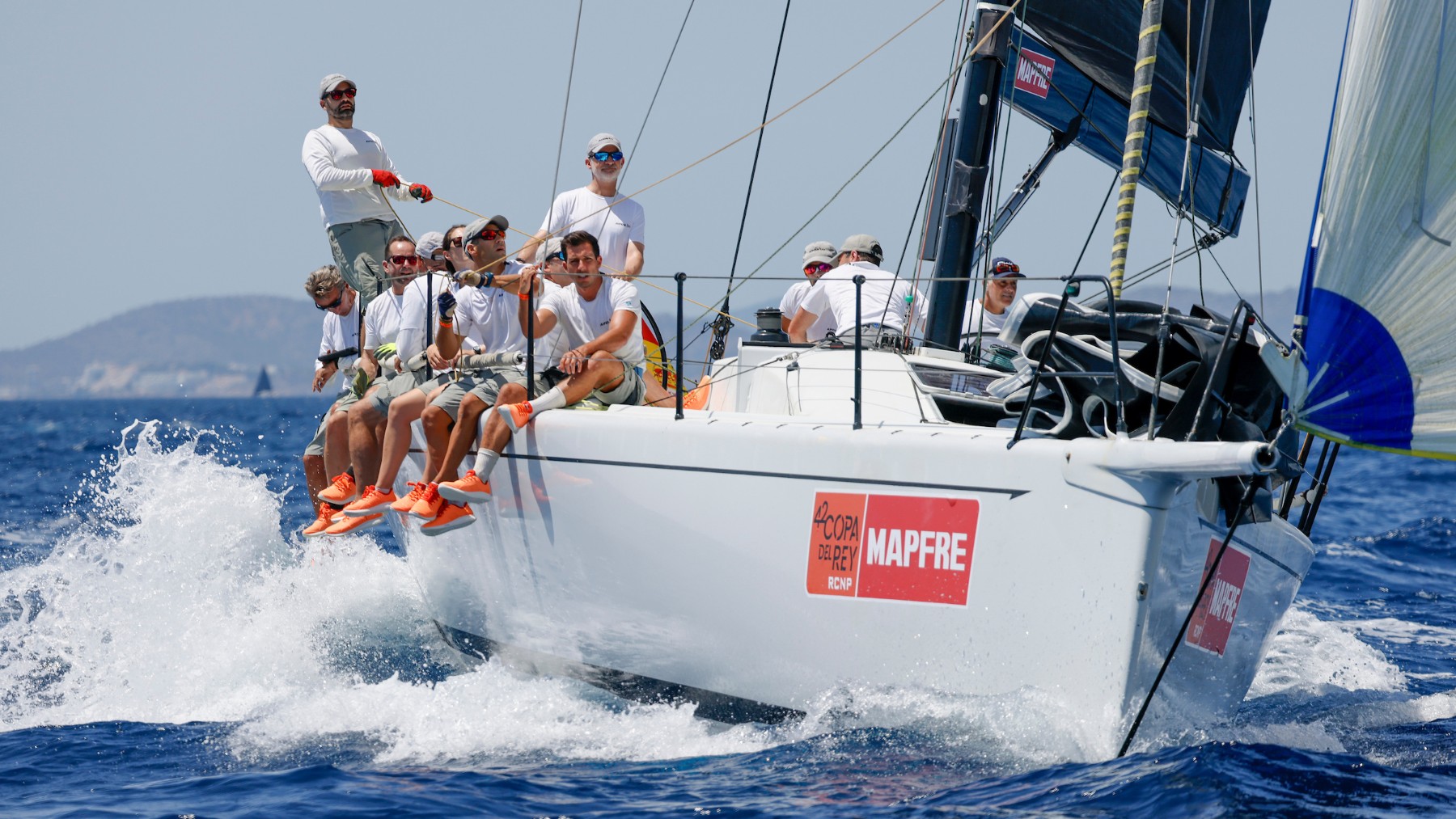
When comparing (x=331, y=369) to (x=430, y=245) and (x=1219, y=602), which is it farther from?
(x=1219, y=602)

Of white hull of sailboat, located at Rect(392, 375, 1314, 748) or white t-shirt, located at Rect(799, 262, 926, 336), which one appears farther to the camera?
white t-shirt, located at Rect(799, 262, 926, 336)

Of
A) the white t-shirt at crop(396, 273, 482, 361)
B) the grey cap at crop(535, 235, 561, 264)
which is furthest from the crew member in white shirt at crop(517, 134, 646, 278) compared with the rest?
the grey cap at crop(535, 235, 561, 264)

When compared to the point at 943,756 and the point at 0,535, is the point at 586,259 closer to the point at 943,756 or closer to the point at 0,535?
the point at 943,756

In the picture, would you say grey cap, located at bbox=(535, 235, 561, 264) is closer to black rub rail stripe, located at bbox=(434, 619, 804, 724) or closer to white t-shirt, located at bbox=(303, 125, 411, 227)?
white t-shirt, located at bbox=(303, 125, 411, 227)

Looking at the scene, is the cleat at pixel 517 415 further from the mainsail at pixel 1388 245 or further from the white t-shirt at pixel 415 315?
the mainsail at pixel 1388 245

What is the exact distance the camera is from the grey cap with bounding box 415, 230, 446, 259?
7.49m

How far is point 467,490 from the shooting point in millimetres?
5676

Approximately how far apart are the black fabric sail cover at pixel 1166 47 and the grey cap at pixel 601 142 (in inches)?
87.5

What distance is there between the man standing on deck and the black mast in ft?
9.79

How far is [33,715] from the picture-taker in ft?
20.1

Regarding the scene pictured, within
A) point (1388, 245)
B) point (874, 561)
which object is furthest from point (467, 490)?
point (1388, 245)

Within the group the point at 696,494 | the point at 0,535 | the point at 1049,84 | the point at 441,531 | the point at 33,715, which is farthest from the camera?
the point at 0,535

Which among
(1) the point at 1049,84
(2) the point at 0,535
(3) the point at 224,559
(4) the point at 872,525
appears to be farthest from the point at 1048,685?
(2) the point at 0,535

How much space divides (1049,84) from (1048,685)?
4.07 m
